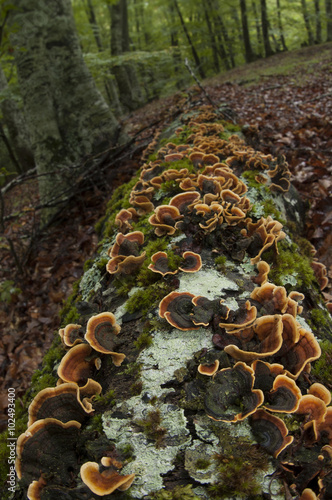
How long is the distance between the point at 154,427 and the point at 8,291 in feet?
18.6

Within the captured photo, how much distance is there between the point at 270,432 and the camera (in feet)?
6.07

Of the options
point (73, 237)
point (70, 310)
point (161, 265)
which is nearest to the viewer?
point (161, 265)

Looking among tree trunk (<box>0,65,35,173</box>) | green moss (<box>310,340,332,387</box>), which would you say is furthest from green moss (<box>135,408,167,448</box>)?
tree trunk (<box>0,65,35,173</box>)

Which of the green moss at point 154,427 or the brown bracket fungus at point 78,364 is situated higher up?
the brown bracket fungus at point 78,364

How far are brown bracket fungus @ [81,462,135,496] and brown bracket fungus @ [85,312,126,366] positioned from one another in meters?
0.72

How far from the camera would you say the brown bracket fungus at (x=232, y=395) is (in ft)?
6.11

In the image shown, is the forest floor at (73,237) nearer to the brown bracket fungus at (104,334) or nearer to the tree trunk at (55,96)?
the tree trunk at (55,96)

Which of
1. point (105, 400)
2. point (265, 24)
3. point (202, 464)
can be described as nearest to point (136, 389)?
point (105, 400)

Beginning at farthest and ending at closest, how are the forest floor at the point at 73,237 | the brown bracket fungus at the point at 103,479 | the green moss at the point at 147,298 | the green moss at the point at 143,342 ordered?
the forest floor at the point at 73,237, the green moss at the point at 147,298, the green moss at the point at 143,342, the brown bracket fungus at the point at 103,479

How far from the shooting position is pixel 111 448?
191 cm

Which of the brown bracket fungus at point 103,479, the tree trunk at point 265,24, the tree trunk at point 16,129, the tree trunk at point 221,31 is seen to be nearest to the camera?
the brown bracket fungus at point 103,479

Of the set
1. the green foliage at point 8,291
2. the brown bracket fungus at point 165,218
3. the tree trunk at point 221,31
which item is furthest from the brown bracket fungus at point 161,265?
the tree trunk at point 221,31

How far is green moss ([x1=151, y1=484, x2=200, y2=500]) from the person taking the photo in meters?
1.69

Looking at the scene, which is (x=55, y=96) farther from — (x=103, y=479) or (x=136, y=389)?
(x=103, y=479)
